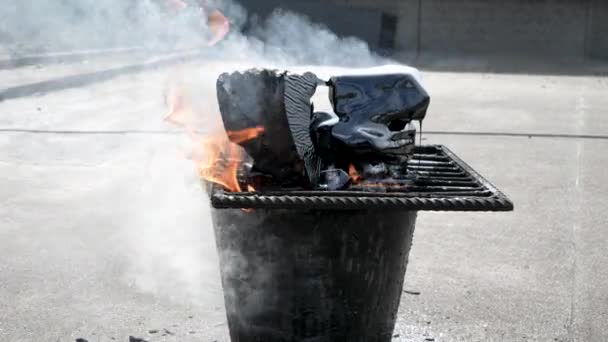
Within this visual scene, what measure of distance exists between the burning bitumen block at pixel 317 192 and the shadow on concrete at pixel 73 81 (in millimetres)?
6384

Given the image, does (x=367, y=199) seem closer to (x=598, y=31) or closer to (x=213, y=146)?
(x=213, y=146)

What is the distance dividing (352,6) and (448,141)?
9984 mm

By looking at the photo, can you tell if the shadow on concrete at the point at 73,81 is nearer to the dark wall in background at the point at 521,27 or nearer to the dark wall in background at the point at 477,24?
the dark wall in background at the point at 477,24

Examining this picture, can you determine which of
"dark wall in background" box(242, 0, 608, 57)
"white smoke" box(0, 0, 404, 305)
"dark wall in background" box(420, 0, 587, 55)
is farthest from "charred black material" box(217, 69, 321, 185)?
"dark wall in background" box(420, 0, 587, 55)

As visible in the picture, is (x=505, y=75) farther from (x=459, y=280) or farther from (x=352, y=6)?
(x=459, y=280)

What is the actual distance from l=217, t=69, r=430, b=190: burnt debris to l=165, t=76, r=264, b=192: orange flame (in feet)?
0.20

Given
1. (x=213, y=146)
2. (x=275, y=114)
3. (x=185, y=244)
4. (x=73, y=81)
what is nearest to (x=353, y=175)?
(x=275, y=114)

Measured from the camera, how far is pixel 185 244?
179 inches

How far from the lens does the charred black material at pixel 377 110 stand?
2850 mm

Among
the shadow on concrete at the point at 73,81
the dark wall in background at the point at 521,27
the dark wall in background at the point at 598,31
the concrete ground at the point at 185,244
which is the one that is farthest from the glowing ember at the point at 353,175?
the dark wall in background at the point at 598,31

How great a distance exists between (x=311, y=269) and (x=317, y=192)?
291 mm

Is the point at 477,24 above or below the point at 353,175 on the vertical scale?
below

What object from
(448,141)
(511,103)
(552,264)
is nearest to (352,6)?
(511,103)

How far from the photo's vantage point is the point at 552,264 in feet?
15.1
